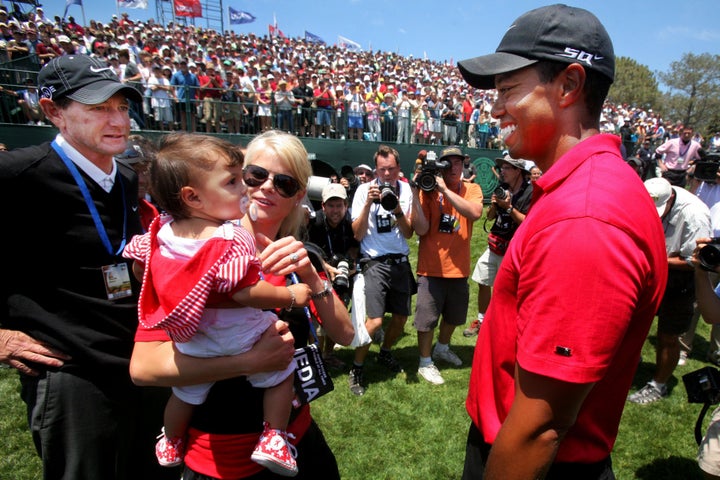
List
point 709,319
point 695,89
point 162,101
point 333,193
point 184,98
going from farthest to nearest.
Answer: point 695,89 < point 184,98 < point 162,101 < point 333,193 < point 709,319

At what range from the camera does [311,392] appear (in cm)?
183

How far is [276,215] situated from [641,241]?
58.9 inches

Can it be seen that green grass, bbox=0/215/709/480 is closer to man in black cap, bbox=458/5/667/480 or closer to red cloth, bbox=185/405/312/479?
red cloth, bbox=185/405/312/479

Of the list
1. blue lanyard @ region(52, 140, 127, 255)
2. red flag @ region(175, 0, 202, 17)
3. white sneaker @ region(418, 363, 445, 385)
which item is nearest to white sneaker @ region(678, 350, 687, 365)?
white sneaker @ region(418, 363, 445, 385)

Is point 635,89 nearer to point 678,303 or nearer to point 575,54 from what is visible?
point 678,303

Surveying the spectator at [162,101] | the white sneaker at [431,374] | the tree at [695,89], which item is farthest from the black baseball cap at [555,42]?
the tree at [695,89]

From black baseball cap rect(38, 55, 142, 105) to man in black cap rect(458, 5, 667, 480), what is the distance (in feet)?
5.75

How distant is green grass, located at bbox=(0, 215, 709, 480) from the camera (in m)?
3.41

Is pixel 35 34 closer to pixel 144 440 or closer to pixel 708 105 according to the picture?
pixel 144 440

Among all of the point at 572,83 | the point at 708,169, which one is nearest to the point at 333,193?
the point at 572,83

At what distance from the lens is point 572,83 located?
4.18 feet

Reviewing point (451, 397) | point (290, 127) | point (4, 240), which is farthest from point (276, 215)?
point (290, 127)

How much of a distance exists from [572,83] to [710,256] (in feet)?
6.00

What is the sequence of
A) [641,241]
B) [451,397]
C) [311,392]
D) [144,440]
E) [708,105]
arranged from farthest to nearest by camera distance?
[708,105]
[451,397]
[144,440]
[311,392]
[641,241]
